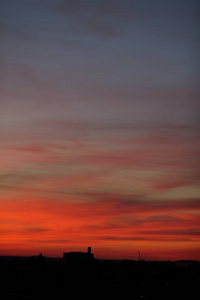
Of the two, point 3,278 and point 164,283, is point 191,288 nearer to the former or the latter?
point 164,283

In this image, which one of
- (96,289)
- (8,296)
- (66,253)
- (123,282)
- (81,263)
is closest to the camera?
(8,296)

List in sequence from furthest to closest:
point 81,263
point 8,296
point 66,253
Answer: point 66,253 → point 81,263 → point 8,296

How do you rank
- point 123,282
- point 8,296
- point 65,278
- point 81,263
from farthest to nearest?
point 81,263
point 65,278
point 123,282
point 8,296

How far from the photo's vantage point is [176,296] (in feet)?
241

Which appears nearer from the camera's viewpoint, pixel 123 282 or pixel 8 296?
pixel 8 296

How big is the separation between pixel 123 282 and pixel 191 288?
12.9 metres

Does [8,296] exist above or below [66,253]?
below

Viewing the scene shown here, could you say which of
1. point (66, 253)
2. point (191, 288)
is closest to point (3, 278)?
point (191, 288)

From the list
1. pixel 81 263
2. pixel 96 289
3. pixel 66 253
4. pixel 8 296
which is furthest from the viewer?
pixel 66 253

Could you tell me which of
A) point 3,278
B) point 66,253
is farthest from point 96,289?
point 66,253

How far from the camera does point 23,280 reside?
303 feet

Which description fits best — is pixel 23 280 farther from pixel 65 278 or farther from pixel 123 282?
pixel 123 282

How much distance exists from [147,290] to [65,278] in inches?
775

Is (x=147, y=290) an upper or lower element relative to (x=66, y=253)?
lower
